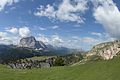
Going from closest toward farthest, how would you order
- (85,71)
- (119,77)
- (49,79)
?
(119,77), (49,79), (85,71)

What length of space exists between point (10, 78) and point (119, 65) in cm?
4672

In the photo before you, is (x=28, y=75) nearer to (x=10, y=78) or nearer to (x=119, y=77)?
(x=10, y=78)

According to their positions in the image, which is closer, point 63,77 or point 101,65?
point 63,77

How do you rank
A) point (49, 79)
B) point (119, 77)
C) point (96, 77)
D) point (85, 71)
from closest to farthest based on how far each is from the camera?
1. point (119, 77)
2. point (96, 77)
3. point (49, 79)
4. point (85, 71)

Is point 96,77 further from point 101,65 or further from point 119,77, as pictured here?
point 101,65

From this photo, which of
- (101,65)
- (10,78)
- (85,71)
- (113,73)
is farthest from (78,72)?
(10,78)

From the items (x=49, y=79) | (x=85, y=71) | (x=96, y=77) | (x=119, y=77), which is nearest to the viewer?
(x=119, y=77)

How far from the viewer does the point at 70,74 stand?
107562mm

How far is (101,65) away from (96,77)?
20298 mm

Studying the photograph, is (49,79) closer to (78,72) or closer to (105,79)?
(78,72)

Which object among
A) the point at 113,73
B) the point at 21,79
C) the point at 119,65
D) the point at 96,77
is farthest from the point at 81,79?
the point at 21,79

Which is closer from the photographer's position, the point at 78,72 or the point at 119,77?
the point at 119,77

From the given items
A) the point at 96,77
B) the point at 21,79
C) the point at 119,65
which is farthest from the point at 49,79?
the point at 119,65

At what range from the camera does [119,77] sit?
85.3 m
